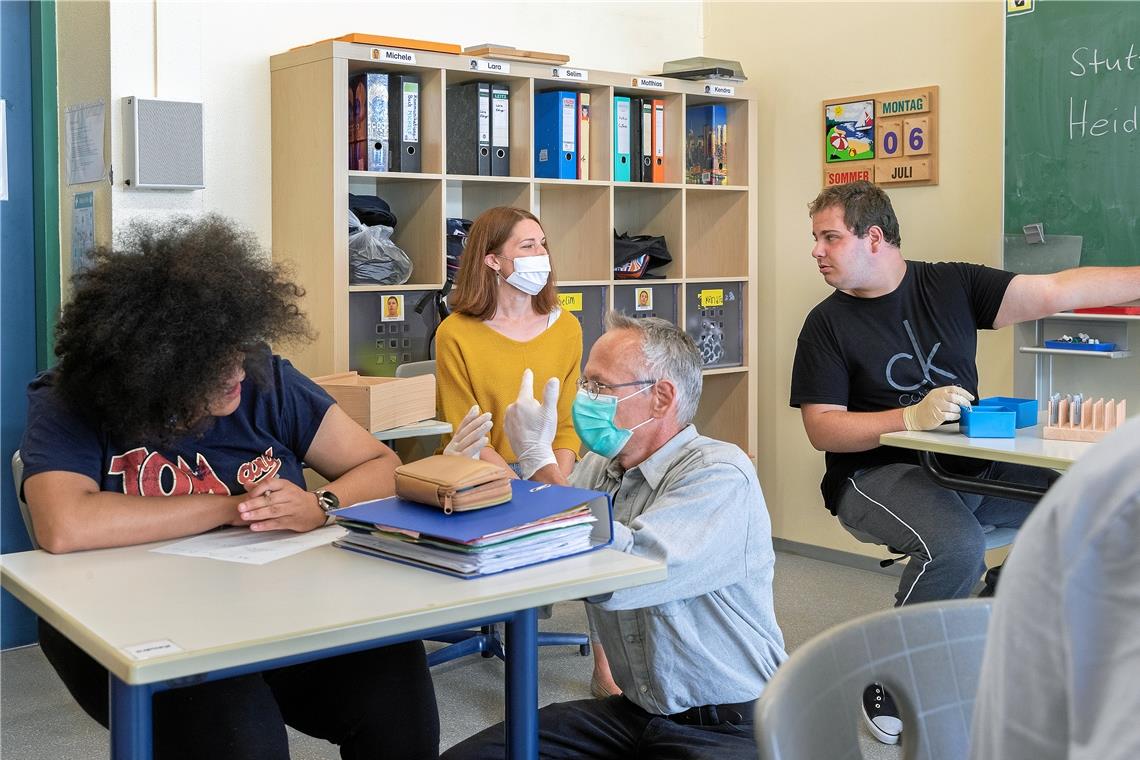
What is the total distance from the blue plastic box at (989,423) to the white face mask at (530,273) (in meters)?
1.27

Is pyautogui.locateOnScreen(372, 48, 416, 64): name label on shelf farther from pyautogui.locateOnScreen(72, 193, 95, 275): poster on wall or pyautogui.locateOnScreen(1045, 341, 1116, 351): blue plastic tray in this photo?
pyautogui.locateOnScreen(1045, 341, 1116, 351): blue plastic tray

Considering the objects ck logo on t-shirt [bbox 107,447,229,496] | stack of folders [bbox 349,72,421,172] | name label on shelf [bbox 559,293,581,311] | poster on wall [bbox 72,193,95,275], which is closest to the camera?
ck logo on t-shirt [bbox 107,447,229,496]

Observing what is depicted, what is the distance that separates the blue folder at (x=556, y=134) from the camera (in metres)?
4.10

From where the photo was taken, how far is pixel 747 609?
176 cm

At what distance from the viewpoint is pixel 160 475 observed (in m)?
1.94

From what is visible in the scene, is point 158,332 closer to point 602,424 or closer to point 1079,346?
point 602,424

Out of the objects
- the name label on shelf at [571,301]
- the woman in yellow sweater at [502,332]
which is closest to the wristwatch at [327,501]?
the woman in yellow sweater at [502,332]

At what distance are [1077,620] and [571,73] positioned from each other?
12.2 feet

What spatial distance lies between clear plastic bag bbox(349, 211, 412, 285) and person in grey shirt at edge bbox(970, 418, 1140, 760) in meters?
3.24

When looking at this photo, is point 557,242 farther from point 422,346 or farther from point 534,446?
point 534,446

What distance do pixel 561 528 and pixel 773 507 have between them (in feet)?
11.0

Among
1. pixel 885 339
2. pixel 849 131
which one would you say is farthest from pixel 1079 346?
pixel 849 131

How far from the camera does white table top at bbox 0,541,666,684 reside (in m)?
1.32

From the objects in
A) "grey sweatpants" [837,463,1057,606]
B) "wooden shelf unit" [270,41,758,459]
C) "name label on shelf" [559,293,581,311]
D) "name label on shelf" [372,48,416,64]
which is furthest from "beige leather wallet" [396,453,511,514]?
"name label on shelf" [559,293,581,311]
